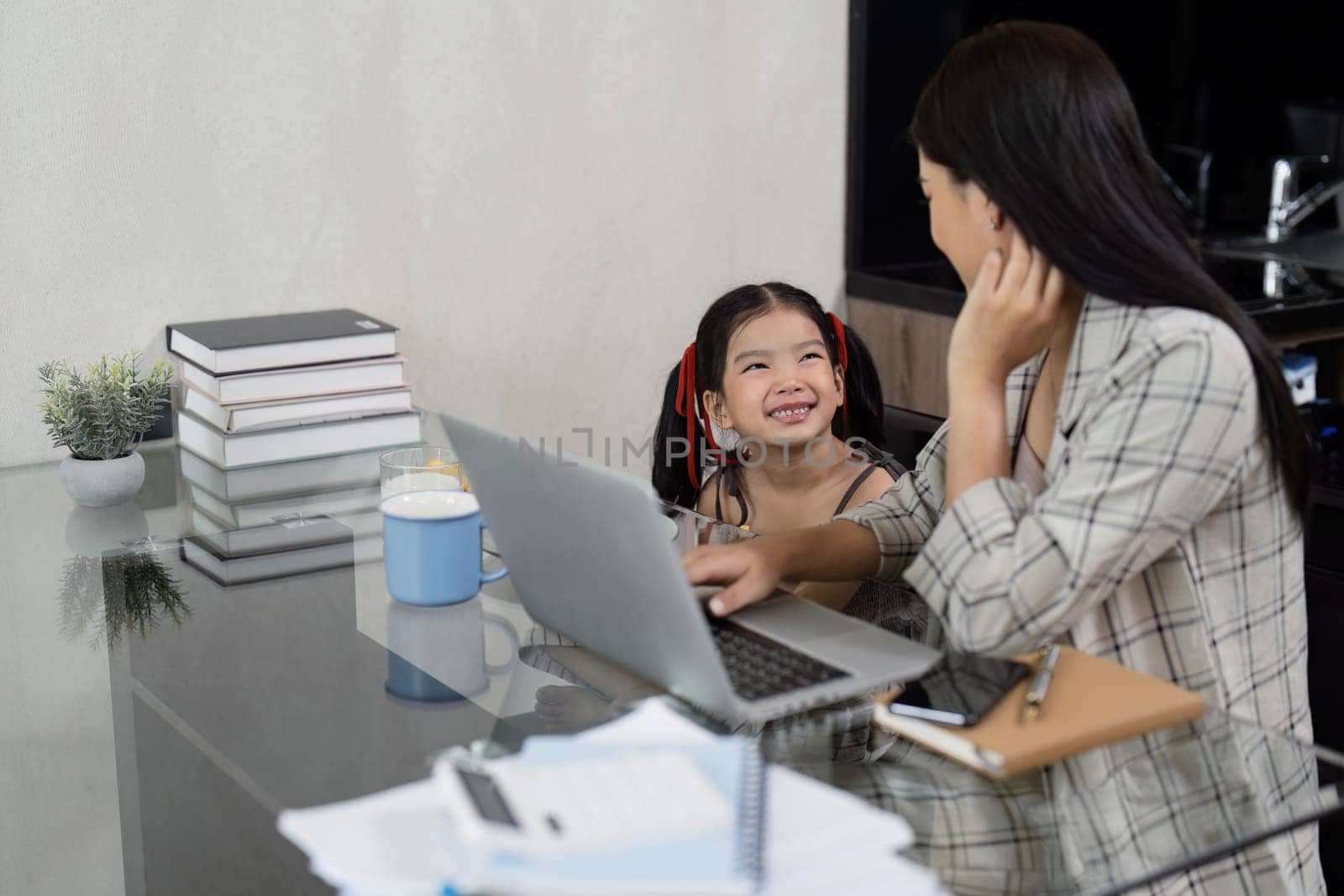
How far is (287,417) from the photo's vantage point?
1.92 m

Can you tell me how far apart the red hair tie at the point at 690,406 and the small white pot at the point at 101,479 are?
697 millimetres

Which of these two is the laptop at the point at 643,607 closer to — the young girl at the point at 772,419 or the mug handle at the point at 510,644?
the mug handle at the point at 510,644

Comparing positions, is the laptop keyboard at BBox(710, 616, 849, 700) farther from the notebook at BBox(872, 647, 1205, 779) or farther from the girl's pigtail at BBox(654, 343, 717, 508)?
the girl's pigtail at BBox(654, 343, 717, 508)

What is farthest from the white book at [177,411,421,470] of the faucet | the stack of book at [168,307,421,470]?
the faucet

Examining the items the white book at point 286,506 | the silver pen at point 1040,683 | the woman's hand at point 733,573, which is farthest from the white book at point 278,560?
the silver pen at point 1040,683

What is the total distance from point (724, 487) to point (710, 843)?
1.24 metres

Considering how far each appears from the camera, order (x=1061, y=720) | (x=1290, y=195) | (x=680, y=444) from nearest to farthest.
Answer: (x=1061, y=720) < (x=680, y=444) < (x=1290, y=195)

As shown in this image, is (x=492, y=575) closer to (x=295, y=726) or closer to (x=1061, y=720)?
(x=295, y=726)

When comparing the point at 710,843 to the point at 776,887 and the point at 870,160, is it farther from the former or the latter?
the point at 870,160

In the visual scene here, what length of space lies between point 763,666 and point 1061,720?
0.23m

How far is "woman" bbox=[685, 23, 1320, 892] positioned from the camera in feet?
3.59

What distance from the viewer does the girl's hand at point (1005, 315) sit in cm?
118

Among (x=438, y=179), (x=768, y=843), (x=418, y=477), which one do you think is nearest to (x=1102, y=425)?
(x=768, y=843)

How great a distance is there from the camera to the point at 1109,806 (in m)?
0.97
